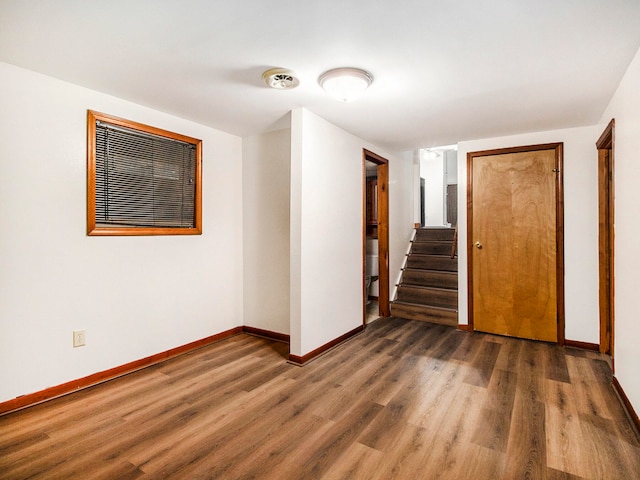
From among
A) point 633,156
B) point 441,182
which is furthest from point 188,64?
point 441,182

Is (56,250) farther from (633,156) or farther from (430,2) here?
(633,156)

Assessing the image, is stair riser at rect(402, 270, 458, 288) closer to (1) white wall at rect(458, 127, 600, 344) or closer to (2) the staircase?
(2) the staircase

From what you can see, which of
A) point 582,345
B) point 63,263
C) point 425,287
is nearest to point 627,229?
point 582,345

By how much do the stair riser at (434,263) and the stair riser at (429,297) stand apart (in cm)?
51

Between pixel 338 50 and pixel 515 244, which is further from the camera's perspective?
pixel 515 244

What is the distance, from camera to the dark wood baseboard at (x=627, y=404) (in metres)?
1.96

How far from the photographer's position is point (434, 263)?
5.04 metres

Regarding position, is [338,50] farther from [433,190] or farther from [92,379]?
[433,190]

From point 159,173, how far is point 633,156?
356 centimetres

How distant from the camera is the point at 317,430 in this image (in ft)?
6.61

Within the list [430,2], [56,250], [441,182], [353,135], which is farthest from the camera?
[441,182]

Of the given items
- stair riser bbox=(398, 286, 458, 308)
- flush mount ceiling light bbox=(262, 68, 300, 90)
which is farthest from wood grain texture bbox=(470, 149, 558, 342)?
flush mount ceiling light bbox=(262, 68, 300, 90)

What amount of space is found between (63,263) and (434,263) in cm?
445

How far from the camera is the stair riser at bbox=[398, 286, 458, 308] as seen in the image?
444 cm
